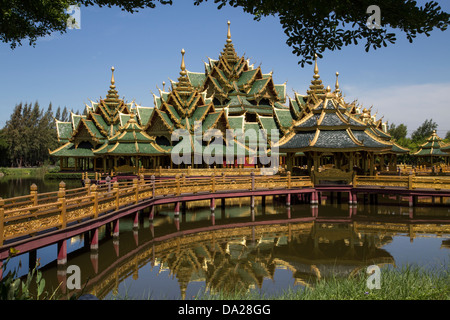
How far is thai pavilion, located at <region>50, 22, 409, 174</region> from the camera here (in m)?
28.0

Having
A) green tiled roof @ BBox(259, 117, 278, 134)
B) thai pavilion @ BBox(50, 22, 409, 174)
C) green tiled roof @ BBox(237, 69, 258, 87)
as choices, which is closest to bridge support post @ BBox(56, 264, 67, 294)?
thai pavilion @ BBox(50, 22, 409, 174)

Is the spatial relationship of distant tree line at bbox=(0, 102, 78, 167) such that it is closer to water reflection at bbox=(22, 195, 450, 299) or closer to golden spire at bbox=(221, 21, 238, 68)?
golden spire at bbox=(221, 21, 238, 68)

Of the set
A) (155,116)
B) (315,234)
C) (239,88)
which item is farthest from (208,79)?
(315,234)

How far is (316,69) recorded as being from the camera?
47000 mm

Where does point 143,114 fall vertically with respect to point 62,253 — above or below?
above

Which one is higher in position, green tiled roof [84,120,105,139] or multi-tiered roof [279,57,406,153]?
green tiled roof [84,120,105,139]

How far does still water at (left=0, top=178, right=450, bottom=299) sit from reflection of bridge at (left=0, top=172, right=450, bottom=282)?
46.3 inches

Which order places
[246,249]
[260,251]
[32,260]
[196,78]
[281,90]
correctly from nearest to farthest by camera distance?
[32,260]
[260,251]
[246,249]
[196,78]
[281,90]

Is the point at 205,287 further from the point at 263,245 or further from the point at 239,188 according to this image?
the point at 239,188

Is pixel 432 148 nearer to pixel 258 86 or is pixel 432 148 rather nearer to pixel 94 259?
pixel 258 86

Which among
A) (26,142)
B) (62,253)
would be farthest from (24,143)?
(62,253)

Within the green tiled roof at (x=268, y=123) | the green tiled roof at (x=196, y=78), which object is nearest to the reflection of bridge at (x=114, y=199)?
the green tiled roof at (x=268, y=123)

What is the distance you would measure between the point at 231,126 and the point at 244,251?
95.7 feet

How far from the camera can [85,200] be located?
15.6 metres
